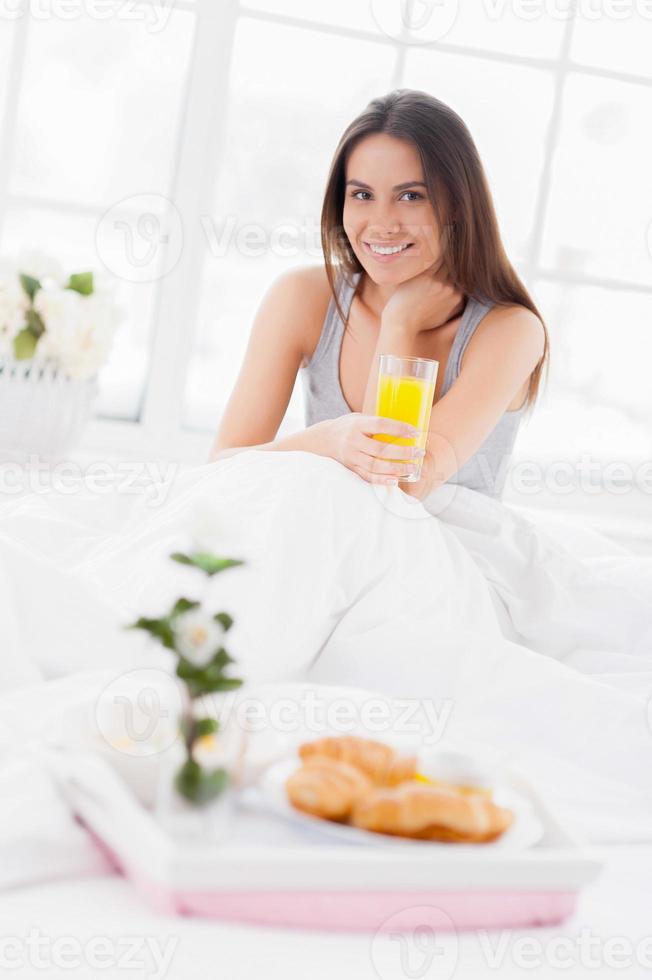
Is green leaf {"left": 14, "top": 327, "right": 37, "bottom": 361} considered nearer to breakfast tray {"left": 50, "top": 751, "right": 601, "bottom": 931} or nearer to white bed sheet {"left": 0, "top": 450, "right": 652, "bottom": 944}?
white bed sheet {"left": 0, "top": 450, "right": 652, "bottom": 944}

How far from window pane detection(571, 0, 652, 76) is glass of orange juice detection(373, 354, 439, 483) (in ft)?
5.01

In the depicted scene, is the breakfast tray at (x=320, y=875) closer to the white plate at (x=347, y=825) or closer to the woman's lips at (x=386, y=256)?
the white plate at (x=347, y=825)

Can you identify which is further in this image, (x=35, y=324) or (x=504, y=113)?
(x=504, y=113)

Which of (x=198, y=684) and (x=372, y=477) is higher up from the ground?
(x=372, y=477)

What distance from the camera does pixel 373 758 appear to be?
81 cm

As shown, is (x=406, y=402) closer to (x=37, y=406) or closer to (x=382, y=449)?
(x=382, y=449)

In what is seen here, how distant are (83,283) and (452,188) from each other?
0.74m

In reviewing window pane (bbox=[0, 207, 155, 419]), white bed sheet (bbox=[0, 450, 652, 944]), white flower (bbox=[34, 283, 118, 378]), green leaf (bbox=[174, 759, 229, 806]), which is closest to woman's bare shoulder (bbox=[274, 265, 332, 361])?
white flower (bbox=[34, 283, 118, 378])

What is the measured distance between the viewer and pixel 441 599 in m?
1.35

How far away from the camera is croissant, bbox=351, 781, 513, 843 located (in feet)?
2.45

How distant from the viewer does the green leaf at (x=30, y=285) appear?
6.84ft

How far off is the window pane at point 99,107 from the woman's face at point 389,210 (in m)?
0.89

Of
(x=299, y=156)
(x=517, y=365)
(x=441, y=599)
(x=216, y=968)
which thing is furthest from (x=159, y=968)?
(x=299, y=156)

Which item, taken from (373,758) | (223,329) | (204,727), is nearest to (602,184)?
(223,329)
